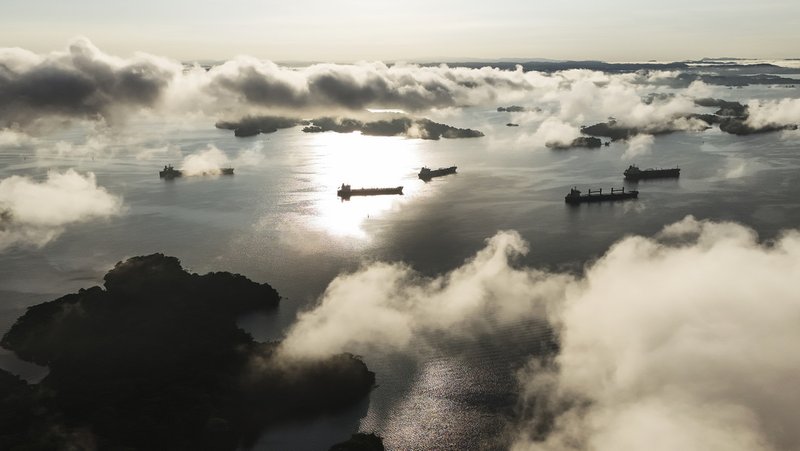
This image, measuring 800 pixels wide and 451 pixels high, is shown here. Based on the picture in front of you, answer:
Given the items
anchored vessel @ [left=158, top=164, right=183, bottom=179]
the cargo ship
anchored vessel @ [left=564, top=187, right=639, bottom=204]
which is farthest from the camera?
the cargo ship

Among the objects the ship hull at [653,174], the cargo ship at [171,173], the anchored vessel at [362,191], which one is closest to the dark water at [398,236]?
the ship hull at [653,174]

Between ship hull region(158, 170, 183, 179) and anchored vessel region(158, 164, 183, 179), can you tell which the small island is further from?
anchored vessel region(158, 164, 183, 179)

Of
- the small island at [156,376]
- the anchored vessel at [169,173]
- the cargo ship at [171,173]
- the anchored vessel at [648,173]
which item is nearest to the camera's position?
the small island at [156,376]

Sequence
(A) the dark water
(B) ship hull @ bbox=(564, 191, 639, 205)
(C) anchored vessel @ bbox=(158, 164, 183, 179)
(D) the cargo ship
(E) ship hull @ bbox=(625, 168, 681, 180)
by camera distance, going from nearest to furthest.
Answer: (A) the dark water, (B) ship hull @ bbox=(564, 191, 639, 205), (E) ship hull @ bbox=(625, 168, 681, 180), (C) anchored vessel @ bbox=(158, 164, 183, 179), (D) the cargo ship

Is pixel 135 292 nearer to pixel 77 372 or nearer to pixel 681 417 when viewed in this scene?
pixel 77 372

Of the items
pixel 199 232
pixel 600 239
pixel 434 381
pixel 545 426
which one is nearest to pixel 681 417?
pixel 545 426

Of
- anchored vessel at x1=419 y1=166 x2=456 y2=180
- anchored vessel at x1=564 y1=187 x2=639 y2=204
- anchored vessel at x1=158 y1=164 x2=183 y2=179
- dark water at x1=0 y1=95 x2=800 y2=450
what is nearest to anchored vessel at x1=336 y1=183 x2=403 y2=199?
dark water at x1=0 y1=95 x2=800 y2=450

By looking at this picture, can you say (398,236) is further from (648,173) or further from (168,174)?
(168,174)

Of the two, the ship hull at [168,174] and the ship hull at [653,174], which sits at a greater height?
the ship hull at [168,174]

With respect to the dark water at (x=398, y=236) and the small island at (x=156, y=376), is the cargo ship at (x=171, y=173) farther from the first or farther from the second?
the small island at (x=156, y=376)
